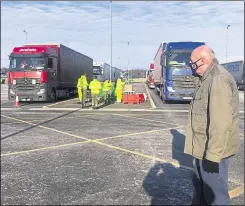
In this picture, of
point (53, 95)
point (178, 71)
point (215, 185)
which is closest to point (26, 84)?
point (53, 95)

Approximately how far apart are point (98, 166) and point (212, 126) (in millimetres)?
3589

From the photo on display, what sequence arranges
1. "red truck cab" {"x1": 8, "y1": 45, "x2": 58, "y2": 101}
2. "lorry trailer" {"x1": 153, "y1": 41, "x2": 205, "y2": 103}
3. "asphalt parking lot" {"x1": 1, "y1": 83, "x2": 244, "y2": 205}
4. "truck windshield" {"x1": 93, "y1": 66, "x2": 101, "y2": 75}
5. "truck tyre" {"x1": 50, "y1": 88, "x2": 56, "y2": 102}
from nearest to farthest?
1. "asphalt parking lot" {"x1": 1, "y1": 83, "x2": 244, "y2": 205}
2. "lorry trailer" {"x1": 153, "y1": 41, "x2": 205, "y2": 103}
3. "red truck cab" {"x1": 8, "y1": 45, "x2": 58, "y2": 101}
4. "truck tyre" {"x1": 50, "y1": 88, "x2": 56, "y2": 102}
5. "truck windshield" {"x1": 93, "y1": 66, "x2": 101, "y2": 75}

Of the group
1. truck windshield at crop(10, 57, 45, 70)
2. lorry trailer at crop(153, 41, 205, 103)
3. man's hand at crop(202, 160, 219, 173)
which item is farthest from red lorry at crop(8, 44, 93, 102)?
man's hand at crop(202, 160, 219, 173)

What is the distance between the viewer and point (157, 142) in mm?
8898

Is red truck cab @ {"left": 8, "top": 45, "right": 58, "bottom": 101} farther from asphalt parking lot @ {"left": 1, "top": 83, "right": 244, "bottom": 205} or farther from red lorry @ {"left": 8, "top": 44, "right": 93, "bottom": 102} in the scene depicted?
asphalt parking lot @ {"left": 1, "top": 83, "right": 244, "bottom": 205}

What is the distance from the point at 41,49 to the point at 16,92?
295cm

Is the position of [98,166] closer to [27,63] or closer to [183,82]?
[183,82]

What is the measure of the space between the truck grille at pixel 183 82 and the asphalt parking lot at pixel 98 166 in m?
8.89

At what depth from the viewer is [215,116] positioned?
129 inches

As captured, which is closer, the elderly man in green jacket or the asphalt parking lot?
the elderly man in green jacket

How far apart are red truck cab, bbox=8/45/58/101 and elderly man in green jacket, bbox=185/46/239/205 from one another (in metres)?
17.6

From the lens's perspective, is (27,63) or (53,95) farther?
(53,95)

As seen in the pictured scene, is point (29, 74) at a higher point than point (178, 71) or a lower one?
lower

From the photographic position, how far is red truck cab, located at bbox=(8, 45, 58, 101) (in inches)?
801
